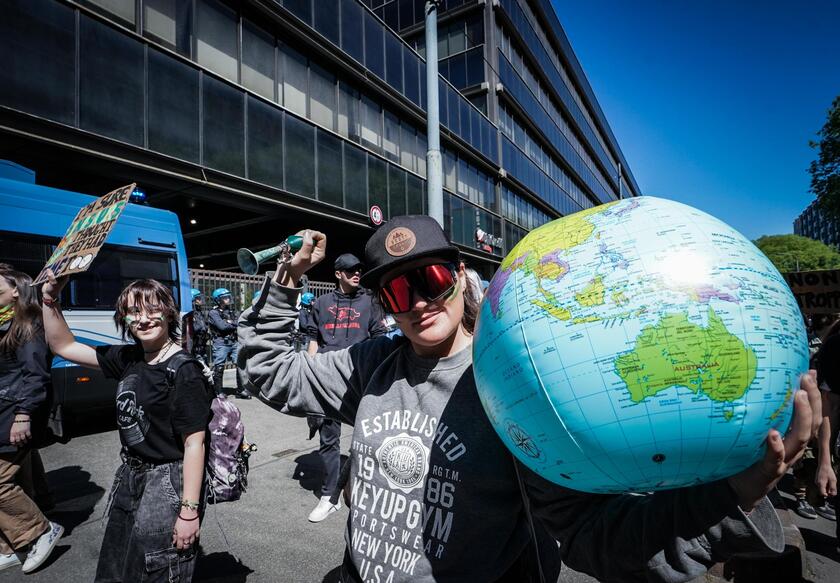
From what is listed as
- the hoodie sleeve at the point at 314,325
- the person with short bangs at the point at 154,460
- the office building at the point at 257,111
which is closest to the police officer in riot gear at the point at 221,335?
the office building at the point at 257,111

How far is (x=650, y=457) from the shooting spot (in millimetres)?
899

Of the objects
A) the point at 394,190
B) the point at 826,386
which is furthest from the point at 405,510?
the point at 394,190

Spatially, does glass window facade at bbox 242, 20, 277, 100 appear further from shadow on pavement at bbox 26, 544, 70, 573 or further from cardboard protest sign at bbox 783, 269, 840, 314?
cardboard protest sign at bbox 783, 269, 840, 314

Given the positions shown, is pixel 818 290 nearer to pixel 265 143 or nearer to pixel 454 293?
pixel 454 293

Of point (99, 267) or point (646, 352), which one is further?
point (99, 267)

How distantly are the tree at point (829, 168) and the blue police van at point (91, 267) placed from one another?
33160mm

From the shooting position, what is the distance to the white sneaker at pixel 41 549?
3.15 metres

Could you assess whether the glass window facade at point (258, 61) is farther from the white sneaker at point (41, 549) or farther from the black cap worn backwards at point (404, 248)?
the black cap worn backwards at point (404, 248)

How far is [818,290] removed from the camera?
15.2 feet

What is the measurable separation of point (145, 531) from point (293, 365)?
42.6 inches

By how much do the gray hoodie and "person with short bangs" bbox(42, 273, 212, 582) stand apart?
71cm

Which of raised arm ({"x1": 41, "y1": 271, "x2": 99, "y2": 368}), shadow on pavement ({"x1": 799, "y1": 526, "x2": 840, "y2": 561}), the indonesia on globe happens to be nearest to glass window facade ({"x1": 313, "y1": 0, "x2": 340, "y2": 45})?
raised arm ({"x1": 41, "y1": 271, "x2": 99, "y2": 368})

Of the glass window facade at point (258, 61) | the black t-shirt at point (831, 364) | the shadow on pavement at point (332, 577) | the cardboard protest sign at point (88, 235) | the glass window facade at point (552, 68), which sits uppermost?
the glass window facade at point (552, 68)

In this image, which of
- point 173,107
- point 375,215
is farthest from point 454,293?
point 375,215
